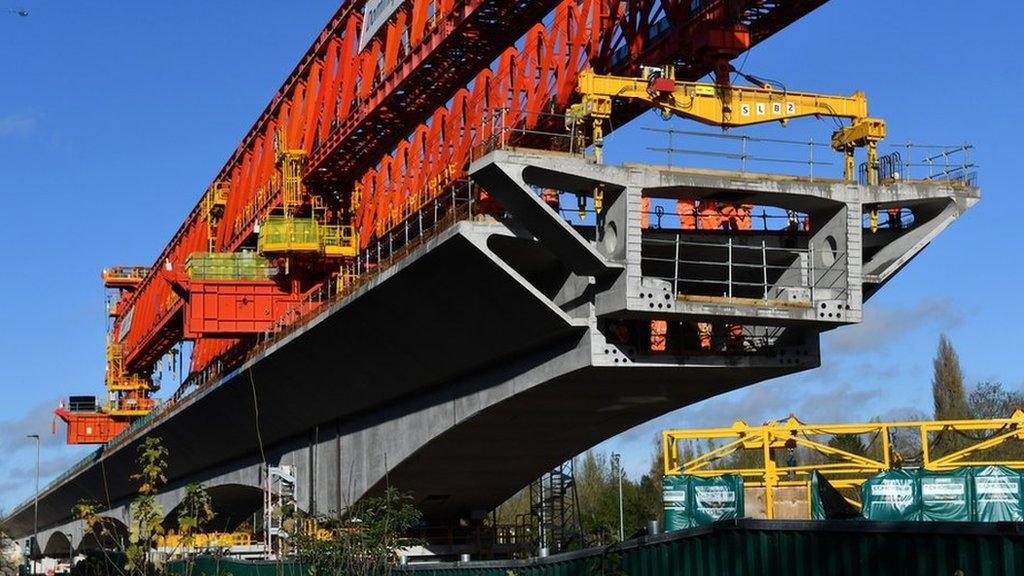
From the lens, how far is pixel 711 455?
38.8 m

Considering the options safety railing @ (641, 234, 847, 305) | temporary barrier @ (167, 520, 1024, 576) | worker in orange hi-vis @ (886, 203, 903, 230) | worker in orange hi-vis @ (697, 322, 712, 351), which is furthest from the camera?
worker in orange hi-vis @ (886, 203, 903, 230)

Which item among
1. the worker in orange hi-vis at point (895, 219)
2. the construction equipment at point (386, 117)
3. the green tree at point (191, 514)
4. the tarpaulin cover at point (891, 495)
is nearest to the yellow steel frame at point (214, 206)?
the construction equipment at point (386, 117)

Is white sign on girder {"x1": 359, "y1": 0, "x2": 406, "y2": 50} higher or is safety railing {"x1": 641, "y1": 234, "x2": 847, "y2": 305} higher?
white sign on girder {"x1": 359, "y1": 0, "x2": 406, "y2": 50}

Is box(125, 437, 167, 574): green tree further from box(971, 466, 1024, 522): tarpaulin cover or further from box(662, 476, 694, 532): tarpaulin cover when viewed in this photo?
box(662, 476, 694, 532): tarpaulin cover

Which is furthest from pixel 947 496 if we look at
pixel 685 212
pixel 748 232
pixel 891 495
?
pixel 685 212

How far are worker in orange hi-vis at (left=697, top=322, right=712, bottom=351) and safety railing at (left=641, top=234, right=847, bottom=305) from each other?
42.8 inches

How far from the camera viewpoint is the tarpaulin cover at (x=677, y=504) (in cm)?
3253

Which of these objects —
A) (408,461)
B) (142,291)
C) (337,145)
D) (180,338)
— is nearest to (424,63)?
(337,145)

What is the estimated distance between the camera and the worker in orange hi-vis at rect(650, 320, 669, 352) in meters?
33.1

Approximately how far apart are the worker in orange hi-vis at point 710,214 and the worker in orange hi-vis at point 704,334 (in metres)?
2.33

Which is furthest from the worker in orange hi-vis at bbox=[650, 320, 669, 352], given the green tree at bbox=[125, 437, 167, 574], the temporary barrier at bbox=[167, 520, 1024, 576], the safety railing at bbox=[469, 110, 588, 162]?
the green tree at bbox=[125, 437, 167, 574]

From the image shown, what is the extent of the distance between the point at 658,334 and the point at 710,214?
12.3 feet

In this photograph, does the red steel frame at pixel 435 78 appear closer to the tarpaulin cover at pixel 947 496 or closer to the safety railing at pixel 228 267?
the safety railing at pixel 228 267

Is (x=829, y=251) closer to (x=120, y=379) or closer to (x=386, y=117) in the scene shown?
(x=386, y=117)
